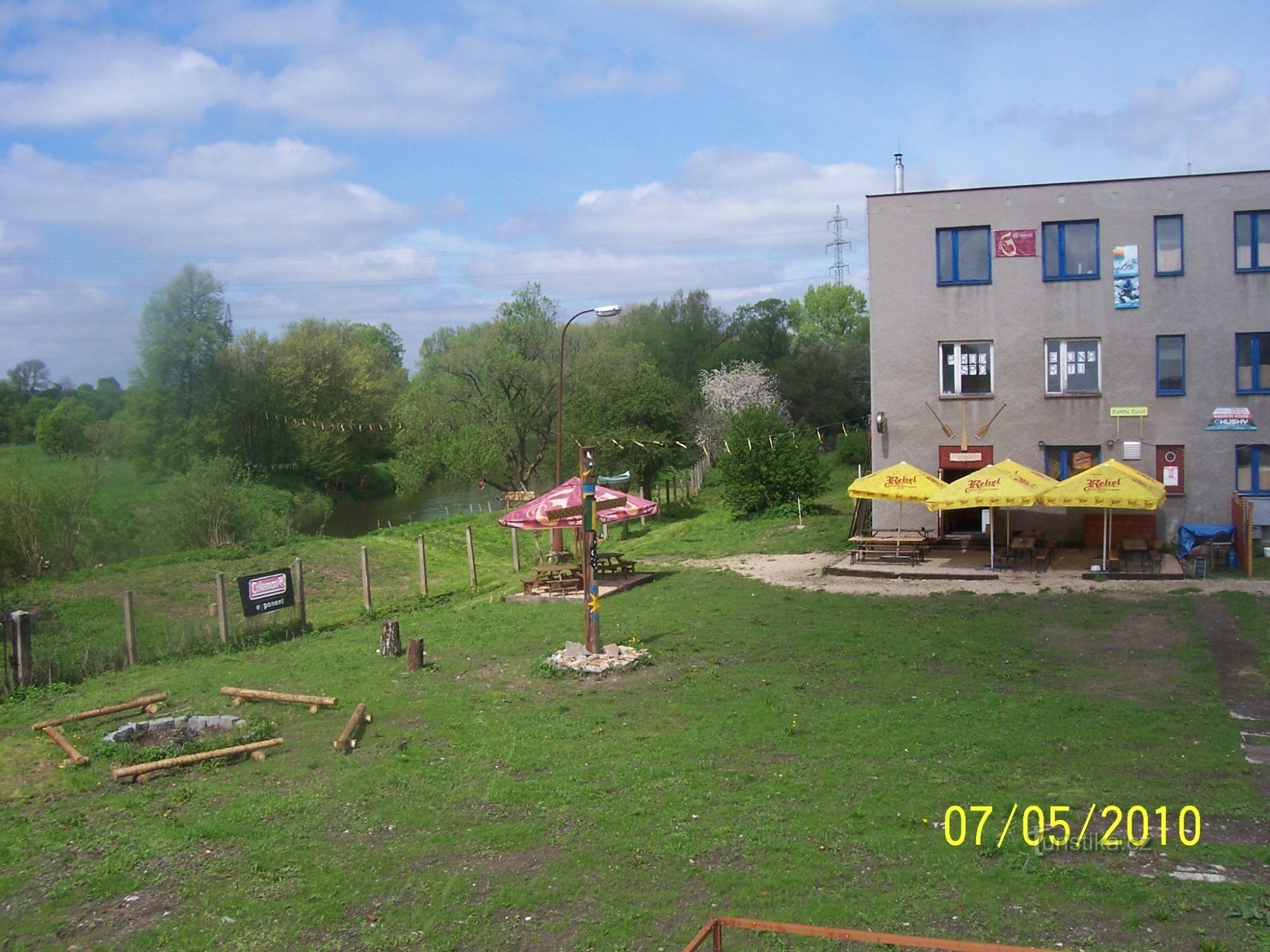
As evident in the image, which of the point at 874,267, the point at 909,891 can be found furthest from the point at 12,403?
the point at 909,891

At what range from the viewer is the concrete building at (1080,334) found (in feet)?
79.4

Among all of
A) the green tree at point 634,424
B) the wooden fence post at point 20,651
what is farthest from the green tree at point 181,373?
the wooden fence post at point 20,651

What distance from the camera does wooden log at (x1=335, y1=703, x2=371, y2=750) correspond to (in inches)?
426

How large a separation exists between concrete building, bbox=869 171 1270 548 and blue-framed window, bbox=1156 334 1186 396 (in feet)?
0.12

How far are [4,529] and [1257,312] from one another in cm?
3538

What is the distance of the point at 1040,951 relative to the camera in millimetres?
4797

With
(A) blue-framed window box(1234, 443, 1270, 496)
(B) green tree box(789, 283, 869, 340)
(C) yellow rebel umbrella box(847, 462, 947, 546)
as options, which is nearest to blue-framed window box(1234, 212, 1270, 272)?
(A) blue-framed window box(1234, 443, 1270, 496)

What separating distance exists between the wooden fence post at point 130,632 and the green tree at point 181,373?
102 feet

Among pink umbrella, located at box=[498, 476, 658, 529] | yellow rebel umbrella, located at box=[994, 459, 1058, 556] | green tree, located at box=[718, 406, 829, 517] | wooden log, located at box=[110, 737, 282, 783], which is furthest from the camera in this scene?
green tree, located at box=[718, 406, 829, 517]

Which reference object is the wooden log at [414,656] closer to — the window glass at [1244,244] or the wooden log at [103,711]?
the wooden log at [103,711]

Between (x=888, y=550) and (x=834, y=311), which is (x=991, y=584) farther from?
(x=834, y=311)

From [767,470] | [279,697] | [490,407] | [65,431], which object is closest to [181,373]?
[65,431]
